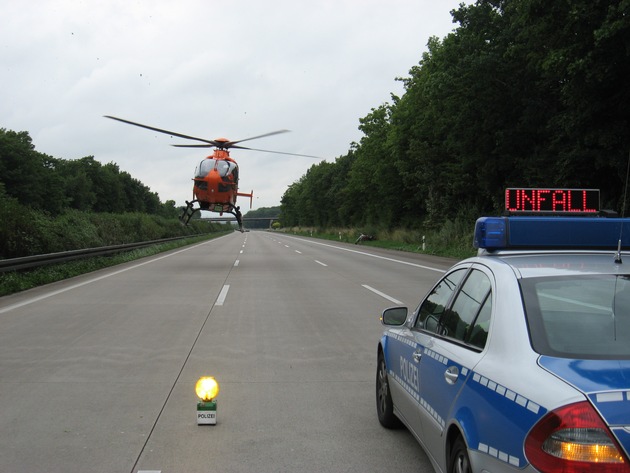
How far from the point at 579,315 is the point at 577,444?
842 mm

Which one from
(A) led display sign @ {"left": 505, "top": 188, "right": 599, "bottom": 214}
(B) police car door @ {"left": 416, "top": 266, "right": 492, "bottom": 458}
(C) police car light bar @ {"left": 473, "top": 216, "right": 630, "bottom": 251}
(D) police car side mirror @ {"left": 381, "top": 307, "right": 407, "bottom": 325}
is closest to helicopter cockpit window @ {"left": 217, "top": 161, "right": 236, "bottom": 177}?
(A) led display sign @ {"left": 505, "top": 188, "right": 599, "bottom": 214}

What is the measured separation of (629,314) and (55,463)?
3696mm

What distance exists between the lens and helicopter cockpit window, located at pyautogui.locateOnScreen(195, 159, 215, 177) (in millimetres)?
28062

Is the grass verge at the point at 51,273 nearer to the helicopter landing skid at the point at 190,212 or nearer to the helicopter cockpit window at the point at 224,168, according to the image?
the helicopter landing skid at the point at 190,212

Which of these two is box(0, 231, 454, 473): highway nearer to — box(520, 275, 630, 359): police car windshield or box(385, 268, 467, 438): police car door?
box(385, 268, 467, 438): police car door

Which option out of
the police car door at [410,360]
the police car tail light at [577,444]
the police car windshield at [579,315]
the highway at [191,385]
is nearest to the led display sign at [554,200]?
the police car door at [410,360]

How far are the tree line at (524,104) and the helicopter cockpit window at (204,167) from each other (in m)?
11.8

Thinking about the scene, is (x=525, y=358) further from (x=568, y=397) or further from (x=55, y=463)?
(x=55, y=463)

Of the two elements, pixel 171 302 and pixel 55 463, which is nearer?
pixel 55 463

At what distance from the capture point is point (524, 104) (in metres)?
27.2

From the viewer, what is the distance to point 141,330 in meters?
9.00

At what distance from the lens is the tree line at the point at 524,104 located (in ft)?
63.8

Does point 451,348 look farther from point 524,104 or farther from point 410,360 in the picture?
point 524,104

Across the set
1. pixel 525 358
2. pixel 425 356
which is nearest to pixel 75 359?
pixel 425 356
